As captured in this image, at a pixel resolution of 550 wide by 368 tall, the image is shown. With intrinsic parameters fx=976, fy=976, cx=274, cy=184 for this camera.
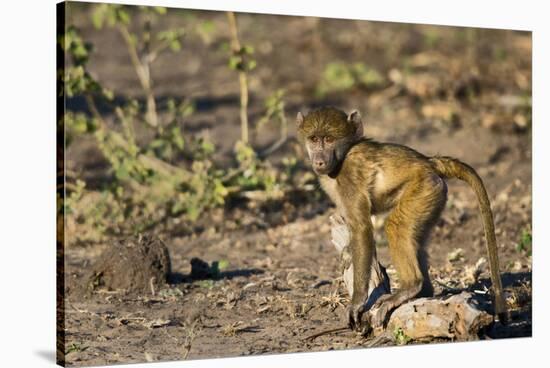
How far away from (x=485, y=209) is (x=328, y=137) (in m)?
1.25

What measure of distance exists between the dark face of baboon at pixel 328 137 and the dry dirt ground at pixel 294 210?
3.95ft

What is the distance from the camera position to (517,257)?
9.16 m

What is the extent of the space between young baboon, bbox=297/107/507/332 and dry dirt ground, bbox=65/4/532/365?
1.59 feet

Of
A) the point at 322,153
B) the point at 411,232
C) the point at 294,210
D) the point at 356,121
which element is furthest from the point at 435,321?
the point at 294,210

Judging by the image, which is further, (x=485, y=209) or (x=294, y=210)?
(x=294, y=210)

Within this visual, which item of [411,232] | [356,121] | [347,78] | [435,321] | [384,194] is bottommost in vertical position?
[435,321]

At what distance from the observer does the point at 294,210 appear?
10680 millimetres

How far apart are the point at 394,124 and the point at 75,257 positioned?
18.9 feet

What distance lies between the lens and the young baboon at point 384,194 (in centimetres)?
691

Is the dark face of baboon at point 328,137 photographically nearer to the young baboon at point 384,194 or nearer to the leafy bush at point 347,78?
the young baboon at point 384,194

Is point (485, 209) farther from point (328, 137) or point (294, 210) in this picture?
point (294, 210)

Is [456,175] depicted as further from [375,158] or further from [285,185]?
[285,185]

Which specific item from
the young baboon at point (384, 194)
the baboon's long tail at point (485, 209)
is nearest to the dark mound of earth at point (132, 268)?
the young baboon at point (384, 194)

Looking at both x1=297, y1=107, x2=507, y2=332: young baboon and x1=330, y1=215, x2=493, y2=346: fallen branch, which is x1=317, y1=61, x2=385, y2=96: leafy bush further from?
x1=330, y1=215, x2=493, y2=346: fallen branch
